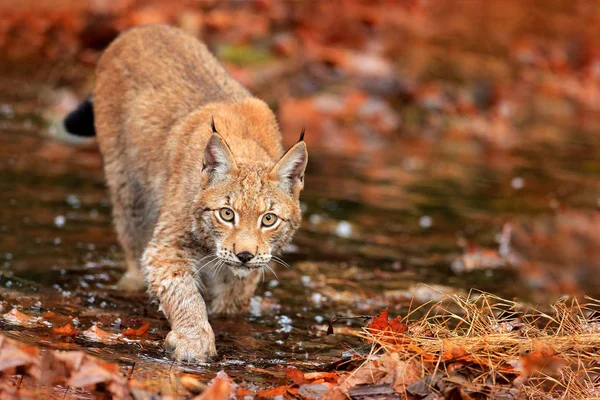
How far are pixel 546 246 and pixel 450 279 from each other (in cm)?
171

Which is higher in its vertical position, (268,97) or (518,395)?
(518,395)

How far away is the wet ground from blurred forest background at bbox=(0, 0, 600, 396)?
25mm

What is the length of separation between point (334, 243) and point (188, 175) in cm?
249

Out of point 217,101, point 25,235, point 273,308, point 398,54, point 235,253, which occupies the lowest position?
point 398,54

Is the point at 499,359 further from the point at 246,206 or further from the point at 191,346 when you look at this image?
the point at 246,206

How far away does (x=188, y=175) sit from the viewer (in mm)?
5758

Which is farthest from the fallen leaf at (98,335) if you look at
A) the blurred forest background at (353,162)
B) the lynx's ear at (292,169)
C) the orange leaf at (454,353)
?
the orange leaf at (454,353)

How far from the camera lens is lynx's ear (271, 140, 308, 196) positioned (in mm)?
5348

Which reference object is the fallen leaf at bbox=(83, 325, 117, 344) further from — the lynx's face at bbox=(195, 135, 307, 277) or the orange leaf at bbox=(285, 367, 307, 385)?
the orange leaf at bbox=(285, 367, 307, 385)

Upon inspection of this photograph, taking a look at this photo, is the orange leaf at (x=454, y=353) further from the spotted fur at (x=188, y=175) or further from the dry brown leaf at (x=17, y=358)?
the dry brown leaf at (x=17, y=358)

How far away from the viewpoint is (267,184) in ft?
17.6

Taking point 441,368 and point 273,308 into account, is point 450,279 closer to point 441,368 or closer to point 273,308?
point 273,308

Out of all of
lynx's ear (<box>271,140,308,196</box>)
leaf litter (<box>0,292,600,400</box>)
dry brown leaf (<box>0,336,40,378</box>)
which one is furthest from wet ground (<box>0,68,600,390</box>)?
lynx's ear (<box>271,140,308,196</box>)

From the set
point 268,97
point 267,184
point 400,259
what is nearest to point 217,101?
point 267,184
